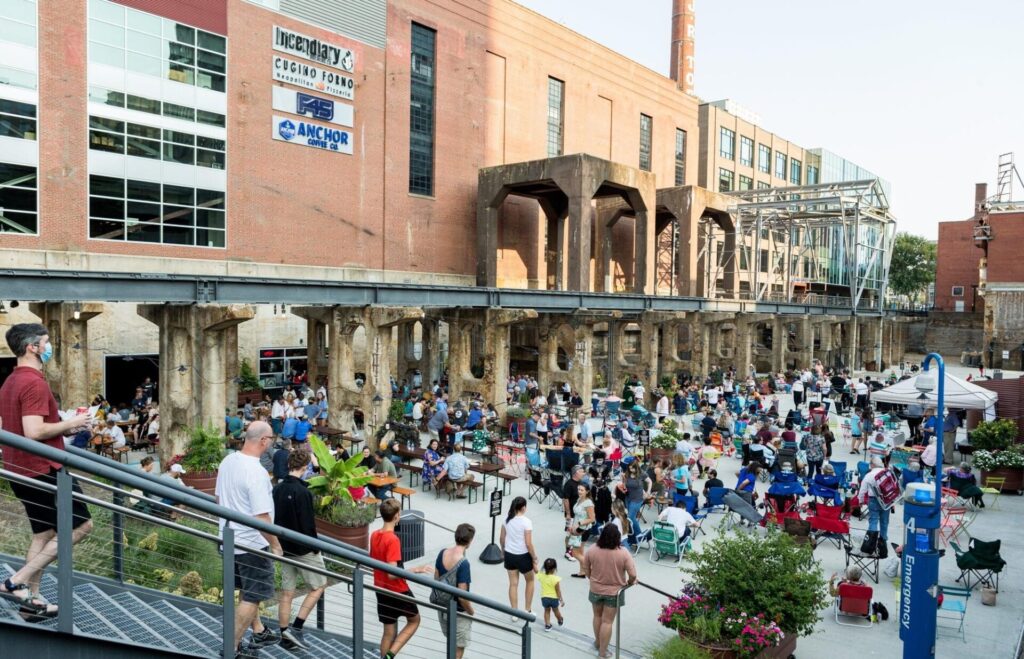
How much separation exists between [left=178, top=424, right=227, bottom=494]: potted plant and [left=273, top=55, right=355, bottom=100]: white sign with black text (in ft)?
64.8

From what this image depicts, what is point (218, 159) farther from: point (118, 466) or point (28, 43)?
point (118, 466)

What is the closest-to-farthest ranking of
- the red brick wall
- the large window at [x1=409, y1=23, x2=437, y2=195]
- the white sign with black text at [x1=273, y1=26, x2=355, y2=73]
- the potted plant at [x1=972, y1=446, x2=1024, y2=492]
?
the potted plant at [x1=972, y1=446, x2=1024, y2=492] → the white sign with black text at [x1=273, y1=26, x2=355, y2=73] → the large window at [x1=409, y1=23, x2=437, y2=195] → the red brick wall

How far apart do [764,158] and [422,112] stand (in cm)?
4682

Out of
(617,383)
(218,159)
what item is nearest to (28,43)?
(218,159)

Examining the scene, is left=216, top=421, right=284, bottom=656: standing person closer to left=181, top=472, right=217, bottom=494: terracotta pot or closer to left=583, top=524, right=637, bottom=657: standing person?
left=583, top=524, right=637, bottom=657: standing person

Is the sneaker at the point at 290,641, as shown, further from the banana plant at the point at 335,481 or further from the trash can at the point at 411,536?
the trash can at the point at 411,536

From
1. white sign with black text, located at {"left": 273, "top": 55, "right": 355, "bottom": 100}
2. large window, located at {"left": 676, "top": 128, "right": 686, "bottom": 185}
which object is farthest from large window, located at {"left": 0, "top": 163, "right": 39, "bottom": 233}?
large window, located at {"left": 676, "top": 128, "right": 686, "bottom": 185}

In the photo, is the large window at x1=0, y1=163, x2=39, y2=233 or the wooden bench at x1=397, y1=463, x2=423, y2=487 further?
the large window at x1=0, y1=163, x2=39, y2=233

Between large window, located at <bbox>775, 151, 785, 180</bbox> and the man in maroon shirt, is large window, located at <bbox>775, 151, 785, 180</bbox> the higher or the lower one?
the higher one

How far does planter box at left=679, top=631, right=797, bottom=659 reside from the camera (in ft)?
24.6

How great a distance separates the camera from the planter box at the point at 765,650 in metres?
7.50

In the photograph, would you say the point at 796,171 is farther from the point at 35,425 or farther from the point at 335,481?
the point at 35,425

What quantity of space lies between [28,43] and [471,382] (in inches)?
703

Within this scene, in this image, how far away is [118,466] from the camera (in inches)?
169
